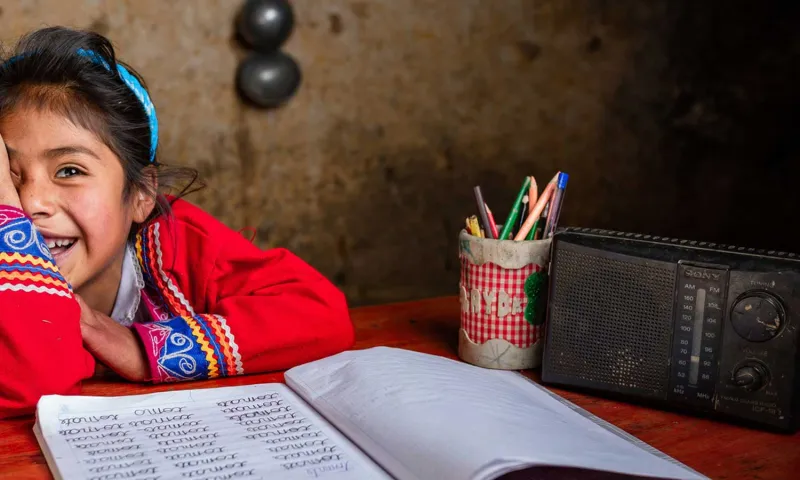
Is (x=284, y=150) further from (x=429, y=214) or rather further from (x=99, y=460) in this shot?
(x=99, y=460)

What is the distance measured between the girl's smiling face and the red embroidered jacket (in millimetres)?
85

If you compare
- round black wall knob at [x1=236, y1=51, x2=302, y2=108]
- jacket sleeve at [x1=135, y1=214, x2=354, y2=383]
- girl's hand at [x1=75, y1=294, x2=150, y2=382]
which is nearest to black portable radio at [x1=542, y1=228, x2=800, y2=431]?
jacket sleeve at [x1=135, y1=214, x2=354, y2=383]

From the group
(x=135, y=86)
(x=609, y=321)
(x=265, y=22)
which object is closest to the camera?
(x=609, y=321)

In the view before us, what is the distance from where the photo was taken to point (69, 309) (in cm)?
95

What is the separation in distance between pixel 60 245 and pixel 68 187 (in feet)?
0.26

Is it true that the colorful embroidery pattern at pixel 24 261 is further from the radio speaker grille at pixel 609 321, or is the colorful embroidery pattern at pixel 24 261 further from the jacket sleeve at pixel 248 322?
the radio speaker grille at pixel 609 321

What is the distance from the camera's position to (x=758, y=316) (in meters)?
0.84

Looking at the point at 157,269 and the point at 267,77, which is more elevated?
the point at 267,77

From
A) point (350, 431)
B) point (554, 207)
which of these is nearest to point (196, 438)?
point (350, 431)

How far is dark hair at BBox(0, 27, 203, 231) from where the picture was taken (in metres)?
1.09

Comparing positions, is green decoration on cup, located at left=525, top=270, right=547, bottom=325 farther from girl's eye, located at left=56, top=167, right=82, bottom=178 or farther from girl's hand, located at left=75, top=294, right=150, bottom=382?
girl's eye, located at left=56, top=167, right=82, bottom=178

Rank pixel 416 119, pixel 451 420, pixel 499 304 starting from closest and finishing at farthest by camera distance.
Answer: pixel 451 420 → pixel 499 304 → pixel 416 119

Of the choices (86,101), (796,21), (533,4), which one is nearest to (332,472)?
(86,101)

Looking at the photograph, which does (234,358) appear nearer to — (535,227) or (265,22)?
(535,227)
